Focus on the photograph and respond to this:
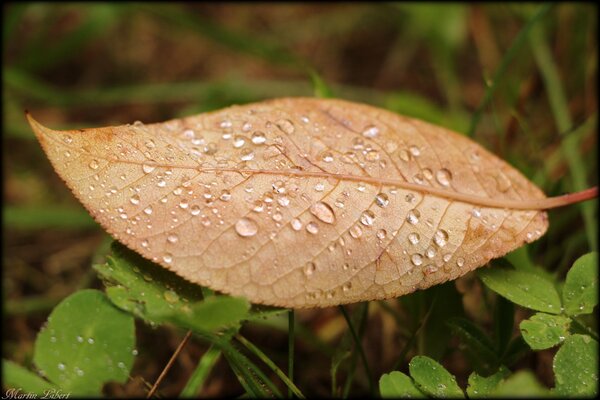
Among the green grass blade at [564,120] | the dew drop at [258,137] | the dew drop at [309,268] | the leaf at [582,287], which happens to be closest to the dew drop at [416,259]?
the dew drop at [309,268]

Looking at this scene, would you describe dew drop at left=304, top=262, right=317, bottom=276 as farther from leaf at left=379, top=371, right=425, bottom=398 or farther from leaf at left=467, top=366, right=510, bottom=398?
leaf at left=467, top=366, right=510, bottom=398

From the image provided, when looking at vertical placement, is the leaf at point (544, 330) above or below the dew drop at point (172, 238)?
below

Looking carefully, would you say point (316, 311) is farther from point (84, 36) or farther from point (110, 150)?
point (84, 36)

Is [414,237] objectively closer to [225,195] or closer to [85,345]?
[225,195]

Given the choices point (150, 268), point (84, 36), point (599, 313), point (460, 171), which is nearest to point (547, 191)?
point (599, 313)

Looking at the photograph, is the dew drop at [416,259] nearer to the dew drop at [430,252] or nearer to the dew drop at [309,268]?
the dew drop at [430,252]

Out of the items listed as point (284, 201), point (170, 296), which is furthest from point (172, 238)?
point (284, 201)

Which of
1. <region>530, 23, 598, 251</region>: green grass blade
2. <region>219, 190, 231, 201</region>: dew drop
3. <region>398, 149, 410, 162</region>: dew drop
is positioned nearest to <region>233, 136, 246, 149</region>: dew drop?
<region>219, 190, 231, 201</region>: dew drop
